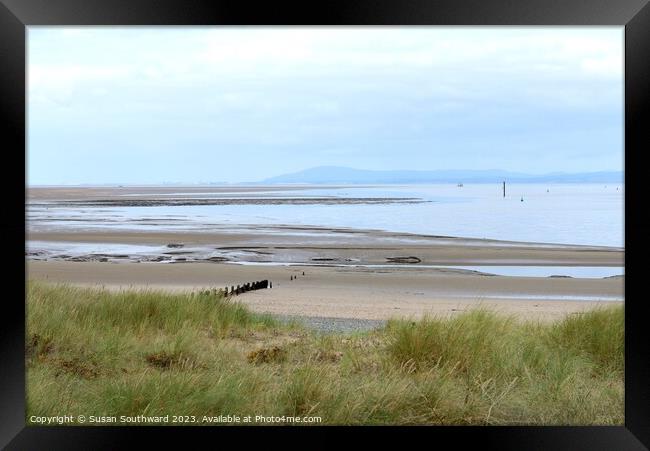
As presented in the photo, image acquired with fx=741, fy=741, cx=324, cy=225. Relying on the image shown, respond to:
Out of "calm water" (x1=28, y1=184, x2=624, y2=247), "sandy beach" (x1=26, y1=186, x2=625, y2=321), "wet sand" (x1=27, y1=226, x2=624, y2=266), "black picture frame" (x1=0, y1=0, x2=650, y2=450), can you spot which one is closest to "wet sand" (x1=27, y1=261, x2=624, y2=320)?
"sandy beach" (x1=26, y1=186, x2=625, y2=321)

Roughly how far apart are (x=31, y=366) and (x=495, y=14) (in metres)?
3.49

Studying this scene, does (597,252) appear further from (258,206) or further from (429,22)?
(258,206)

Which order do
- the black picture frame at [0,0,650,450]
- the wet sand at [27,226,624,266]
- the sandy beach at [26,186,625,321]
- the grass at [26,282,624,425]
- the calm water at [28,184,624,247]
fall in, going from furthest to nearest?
the calm water at [28,184,624,247]
the wet sand at [27,226,624,266]
the sandy beach at [26,186,625,321]
the grass at [26,282,624,425]
the black picture frame at [0,0,650,450]

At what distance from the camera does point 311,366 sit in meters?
4.43

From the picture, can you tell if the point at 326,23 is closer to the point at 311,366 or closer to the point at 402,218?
the point at 311,366

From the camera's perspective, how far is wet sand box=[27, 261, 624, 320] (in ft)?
31.3

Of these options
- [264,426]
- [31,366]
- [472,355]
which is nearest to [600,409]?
[472,355]

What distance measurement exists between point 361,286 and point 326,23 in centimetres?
896

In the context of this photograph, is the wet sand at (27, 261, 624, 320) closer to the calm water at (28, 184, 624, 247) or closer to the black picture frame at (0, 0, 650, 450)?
the black picture frame at (0, 0, 650, 450)

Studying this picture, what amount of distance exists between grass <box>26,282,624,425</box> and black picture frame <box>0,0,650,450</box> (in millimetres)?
557

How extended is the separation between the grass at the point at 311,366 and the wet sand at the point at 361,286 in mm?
2652

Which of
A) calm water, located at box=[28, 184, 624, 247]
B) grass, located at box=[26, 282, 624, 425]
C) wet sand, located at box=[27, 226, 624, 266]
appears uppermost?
calm water, located at box=[28, 184, 624, 247]

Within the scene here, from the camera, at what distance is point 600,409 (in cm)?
435

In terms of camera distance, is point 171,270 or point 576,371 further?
point 171,270
